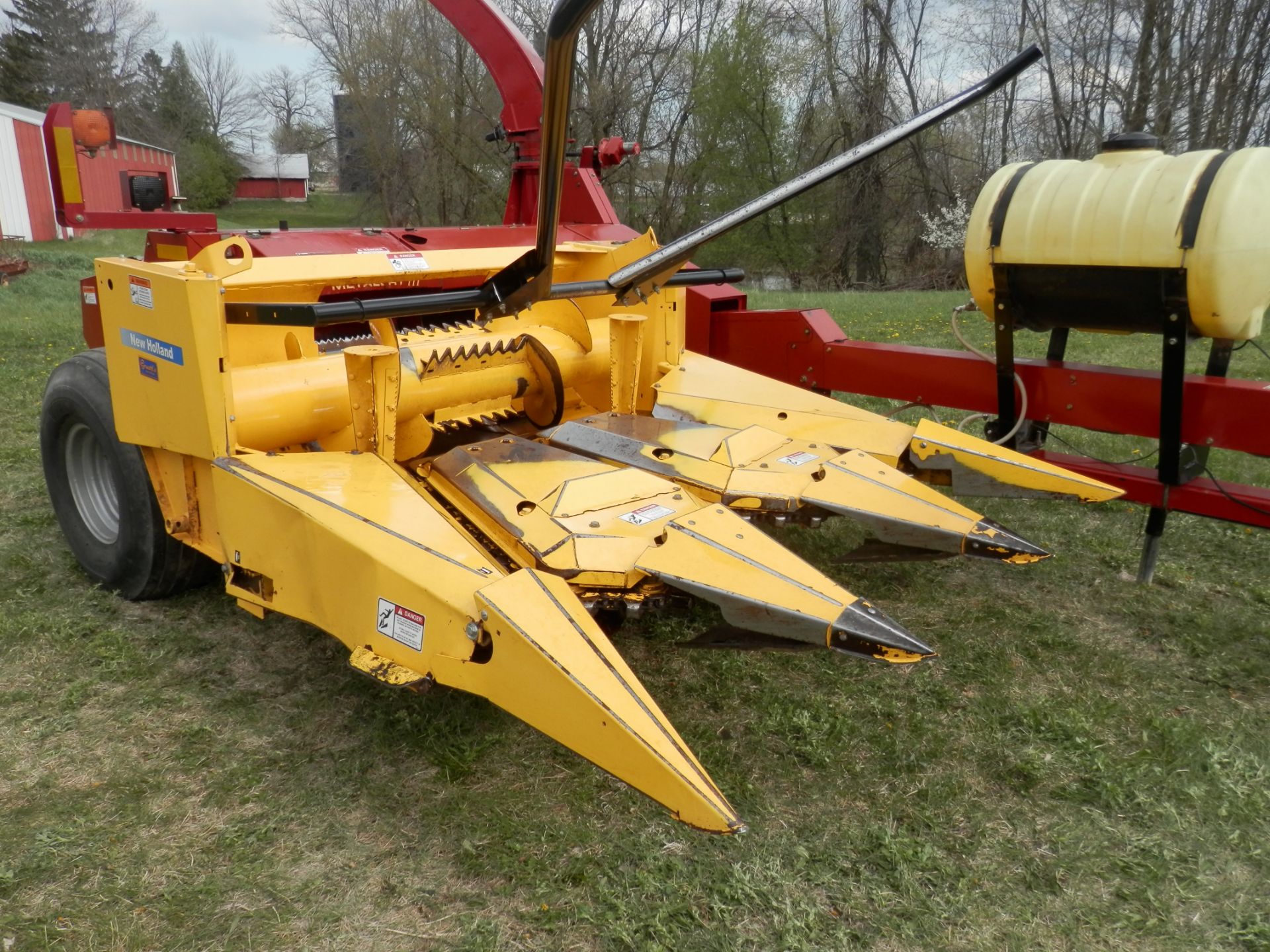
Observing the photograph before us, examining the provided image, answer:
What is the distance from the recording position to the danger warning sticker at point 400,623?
214 centimetres

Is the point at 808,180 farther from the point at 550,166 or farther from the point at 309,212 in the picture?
the point at 309,212

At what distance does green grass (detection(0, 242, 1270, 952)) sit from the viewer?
6.61ft

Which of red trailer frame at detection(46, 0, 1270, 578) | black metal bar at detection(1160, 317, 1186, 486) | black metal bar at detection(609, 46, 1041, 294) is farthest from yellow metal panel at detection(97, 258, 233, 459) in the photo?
black metal bar at detection(1160, 317, 1186, 486)

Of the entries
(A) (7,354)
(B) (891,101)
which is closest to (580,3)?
(A) (7,354)

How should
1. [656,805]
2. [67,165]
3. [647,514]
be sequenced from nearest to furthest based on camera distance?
[656,805], [647,514], [67,165]

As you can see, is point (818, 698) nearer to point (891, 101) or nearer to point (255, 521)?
point (255, 521)

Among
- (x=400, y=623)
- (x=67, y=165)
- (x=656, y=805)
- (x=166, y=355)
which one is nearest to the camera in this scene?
(x=400, y=623)

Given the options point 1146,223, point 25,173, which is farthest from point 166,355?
point 25,173

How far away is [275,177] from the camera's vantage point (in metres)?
40.7

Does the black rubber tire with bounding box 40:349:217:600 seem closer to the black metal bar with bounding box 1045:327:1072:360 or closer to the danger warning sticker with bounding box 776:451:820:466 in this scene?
the danger warning sticker with bounding box 776:451:820:466

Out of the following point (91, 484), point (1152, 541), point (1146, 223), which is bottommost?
point (1152, 541)

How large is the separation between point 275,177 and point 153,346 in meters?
42.1

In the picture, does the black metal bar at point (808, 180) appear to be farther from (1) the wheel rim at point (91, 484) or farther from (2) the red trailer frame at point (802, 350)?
(1) the wheel rim at point (91, 484)

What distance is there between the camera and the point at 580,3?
5.68 feet
